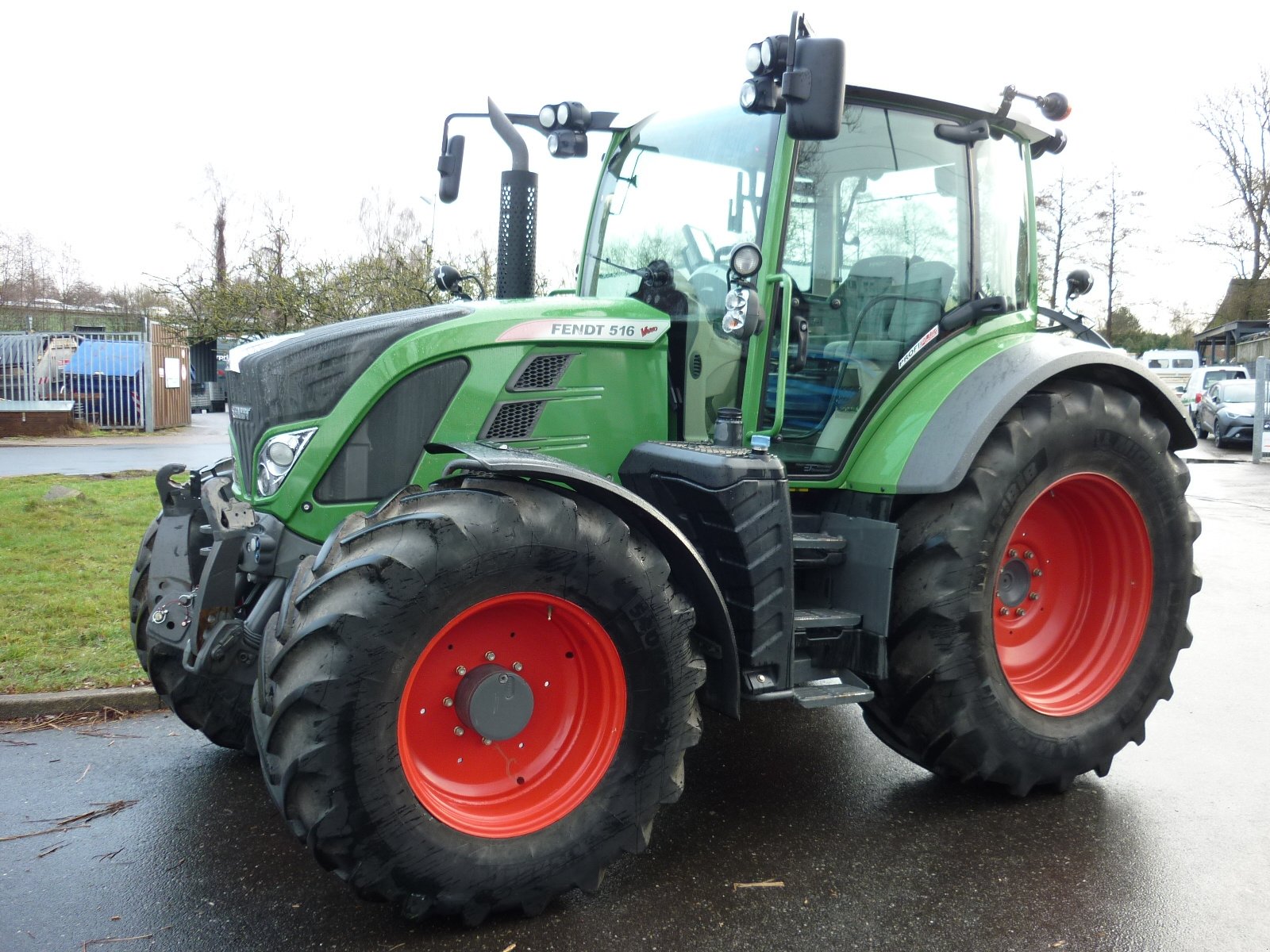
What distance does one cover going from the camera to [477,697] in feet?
10.2

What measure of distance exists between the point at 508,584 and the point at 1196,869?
247 centimetres

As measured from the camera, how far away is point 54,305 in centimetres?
4041

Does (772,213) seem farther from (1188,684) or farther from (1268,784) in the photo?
(1188,684)

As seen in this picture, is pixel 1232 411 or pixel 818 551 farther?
pixel 1232 411

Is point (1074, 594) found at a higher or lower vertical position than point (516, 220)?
lower

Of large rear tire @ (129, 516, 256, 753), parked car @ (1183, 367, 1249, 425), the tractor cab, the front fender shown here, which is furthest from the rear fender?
parked car @ (1183, 367, 1249, 425)

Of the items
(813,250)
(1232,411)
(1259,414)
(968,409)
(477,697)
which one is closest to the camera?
(477,697)

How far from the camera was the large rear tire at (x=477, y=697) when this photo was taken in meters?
2.82

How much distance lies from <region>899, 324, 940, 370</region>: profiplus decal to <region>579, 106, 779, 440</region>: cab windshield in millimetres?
747

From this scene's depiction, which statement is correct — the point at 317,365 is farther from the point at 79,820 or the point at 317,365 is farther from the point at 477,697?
the point at 79,820

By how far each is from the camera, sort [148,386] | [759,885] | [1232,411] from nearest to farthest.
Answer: [759,885] → [148,386] → [1232,411]

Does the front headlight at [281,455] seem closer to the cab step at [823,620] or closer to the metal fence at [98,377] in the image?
the cab step at [823,620]

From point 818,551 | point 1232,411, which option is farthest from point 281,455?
point 1232,411

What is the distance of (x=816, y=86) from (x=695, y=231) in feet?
3.37
